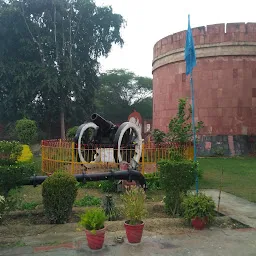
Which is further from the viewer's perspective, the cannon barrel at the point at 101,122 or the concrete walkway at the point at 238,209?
the cannon barrel at the point at 101,122

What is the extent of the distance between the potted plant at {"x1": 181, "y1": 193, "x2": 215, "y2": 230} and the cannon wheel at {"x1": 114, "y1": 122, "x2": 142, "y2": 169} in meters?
5.10

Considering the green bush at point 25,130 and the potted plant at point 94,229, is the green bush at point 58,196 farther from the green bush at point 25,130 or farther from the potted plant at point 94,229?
the green bush at point 25,130

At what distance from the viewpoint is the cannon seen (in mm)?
10695

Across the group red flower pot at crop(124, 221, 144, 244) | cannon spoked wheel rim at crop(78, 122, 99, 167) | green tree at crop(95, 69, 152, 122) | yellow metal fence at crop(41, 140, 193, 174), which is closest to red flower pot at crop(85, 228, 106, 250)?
red flower pot at crop(124, 221, 144, 244)

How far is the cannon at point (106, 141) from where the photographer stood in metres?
10.7

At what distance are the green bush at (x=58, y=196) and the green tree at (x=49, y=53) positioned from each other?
1955 centimetres

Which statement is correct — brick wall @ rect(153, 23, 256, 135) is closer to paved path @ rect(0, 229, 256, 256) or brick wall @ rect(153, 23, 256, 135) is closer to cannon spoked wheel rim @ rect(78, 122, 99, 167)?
cannon spoked wheel rim @ rect(78, 122, 99, 167)

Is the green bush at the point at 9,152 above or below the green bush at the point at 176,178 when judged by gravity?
above

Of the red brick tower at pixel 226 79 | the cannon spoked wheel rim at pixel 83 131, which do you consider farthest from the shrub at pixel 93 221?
the red brick tower at pixel 226 79

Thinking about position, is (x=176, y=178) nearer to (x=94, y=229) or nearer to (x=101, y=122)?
(x=94, y=229)

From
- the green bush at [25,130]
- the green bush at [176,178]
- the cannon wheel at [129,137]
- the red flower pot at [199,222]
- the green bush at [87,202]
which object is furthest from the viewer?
the green bush at [25,130]

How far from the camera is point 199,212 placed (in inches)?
205

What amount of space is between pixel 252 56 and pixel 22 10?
17.7 m

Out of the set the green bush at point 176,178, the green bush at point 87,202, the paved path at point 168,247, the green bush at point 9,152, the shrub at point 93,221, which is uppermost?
Result: the green bush at point 9,152
